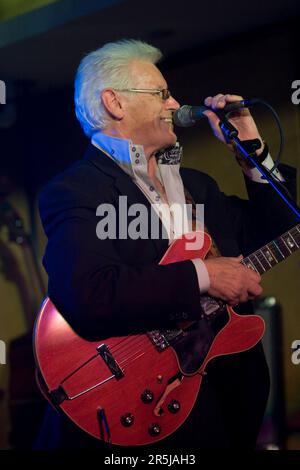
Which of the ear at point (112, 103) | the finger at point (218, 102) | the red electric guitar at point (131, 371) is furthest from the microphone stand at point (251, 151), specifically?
the ear at point (112, 103)

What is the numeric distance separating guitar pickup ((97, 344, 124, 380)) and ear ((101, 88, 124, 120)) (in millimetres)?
802

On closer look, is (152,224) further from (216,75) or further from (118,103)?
(216,75)

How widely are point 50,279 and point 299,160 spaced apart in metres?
1.71

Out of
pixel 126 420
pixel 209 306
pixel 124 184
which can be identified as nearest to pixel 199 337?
pixel 209 306

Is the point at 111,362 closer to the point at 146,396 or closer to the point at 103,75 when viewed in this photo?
the point at 146,396

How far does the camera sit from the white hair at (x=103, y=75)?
2.28 m

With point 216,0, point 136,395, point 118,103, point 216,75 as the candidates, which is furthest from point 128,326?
point 216,75

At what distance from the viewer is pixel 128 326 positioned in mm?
1972

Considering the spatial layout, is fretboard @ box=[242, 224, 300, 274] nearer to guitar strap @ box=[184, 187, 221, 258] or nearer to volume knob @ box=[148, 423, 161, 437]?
guitar strap @ box=[184, 187, 221, 258]

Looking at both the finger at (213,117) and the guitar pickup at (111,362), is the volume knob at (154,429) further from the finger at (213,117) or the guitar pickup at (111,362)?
the finger at (213,117)

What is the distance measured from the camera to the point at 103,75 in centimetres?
230

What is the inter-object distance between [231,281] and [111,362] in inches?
17.1

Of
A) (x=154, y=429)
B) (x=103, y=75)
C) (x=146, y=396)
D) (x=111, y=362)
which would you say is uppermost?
(x=103, y=75)

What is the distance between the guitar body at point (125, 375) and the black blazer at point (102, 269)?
0.17ft
